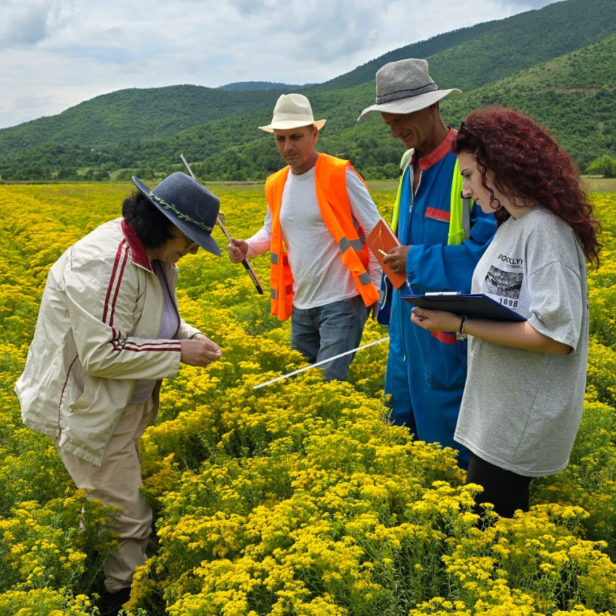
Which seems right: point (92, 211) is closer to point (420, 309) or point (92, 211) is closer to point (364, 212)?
point (364, 212)

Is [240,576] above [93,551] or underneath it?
above

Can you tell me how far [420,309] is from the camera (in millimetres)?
2947

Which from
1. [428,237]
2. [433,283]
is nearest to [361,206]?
[428,237]

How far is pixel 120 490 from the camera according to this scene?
370cm

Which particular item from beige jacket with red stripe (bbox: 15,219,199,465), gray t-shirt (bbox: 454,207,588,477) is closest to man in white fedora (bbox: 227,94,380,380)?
beige jacket with red stripe (bbox: 15,219,199,465)

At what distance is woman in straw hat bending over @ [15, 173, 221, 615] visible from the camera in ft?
10.9

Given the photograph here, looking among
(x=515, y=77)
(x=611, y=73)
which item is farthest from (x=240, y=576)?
(x=515, y=77)

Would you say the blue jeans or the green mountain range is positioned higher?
the green mountain range

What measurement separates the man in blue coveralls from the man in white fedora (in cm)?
73

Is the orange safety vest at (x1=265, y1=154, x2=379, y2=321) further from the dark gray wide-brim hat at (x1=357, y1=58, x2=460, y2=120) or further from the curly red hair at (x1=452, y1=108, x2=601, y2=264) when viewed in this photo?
the curly red hair at (x1=452, y1=108, x2=601, y2=264)

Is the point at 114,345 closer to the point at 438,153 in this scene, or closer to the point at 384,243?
the point at 384,243

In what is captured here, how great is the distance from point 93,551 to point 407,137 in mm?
2771

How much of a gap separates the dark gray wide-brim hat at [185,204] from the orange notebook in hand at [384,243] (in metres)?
0.89

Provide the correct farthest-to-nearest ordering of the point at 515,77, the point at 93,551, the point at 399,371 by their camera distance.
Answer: the point at 515,77 → the point at 399,371 → the point at 93,551
